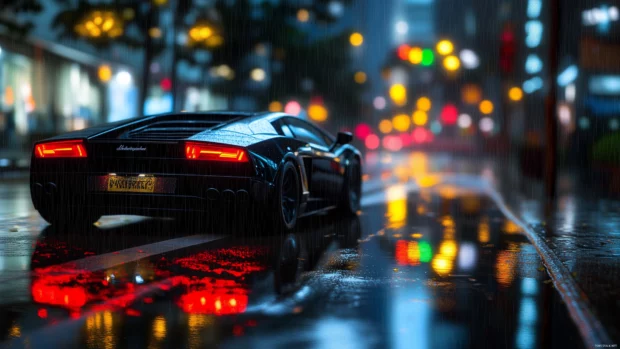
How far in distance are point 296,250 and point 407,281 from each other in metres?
1.85

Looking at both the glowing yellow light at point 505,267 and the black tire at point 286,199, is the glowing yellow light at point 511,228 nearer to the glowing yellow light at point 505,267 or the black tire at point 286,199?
the glowing yellow light at point 505,267

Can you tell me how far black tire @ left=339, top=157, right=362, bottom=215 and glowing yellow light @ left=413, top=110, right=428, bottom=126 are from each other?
134020mm

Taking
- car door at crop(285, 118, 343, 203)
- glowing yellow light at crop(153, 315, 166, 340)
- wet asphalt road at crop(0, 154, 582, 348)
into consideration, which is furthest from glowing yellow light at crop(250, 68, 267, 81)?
glowing yellow light at crop(153, 315, 166, 340)

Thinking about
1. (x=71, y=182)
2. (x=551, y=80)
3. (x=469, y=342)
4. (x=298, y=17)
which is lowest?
(x=469, y=342)

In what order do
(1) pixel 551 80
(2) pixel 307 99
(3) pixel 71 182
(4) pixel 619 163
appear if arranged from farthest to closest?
(2) pixel 307 99
(4) pixel 619 163
(1) pixel 551 80
(3) pixel 71 182

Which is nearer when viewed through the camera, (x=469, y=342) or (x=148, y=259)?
(x=469, y=342)

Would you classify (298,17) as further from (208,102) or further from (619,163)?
(208,102)

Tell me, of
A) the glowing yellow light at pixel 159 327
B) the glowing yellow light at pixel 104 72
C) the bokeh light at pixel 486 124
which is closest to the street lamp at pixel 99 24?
the glowing yellow light at pixel 104 72

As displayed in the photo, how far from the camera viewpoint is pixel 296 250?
8.45 m

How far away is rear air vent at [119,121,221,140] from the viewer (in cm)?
936

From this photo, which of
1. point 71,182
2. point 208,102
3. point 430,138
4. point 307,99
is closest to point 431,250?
point 71,182

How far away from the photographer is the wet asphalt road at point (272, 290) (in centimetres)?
490

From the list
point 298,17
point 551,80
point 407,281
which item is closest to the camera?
point 407,281

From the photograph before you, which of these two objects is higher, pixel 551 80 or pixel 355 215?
pixel 551 80
